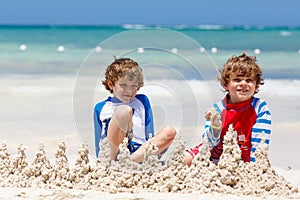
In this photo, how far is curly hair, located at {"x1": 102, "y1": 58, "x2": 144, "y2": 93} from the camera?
3.70 meters

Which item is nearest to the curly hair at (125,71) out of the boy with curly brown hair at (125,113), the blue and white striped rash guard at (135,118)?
the boy with curly brown hair at (125,113)

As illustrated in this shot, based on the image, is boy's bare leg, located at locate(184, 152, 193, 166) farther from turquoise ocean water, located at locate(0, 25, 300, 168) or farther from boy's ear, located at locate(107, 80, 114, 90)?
boy's ear, located at locate(107, 80, 114, 90)

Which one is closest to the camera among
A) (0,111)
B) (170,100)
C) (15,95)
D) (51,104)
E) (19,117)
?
(170,100)

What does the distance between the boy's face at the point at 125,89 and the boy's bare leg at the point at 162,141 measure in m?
0.33

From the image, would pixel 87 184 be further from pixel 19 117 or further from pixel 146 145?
pixel 19 117

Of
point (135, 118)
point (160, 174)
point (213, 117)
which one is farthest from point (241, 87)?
point (160, 174)

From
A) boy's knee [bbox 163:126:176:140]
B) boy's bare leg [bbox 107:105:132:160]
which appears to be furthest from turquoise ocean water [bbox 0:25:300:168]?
boy's bare leg [bbox 107:105:132:160]

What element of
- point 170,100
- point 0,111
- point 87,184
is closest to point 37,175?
point 87,184

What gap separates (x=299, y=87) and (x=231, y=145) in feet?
17.7

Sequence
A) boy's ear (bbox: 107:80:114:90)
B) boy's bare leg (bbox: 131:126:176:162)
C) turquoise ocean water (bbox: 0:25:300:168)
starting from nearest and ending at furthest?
boy's bare leg (bbox: 131:126:176:162) < turquoise ocean water (bbox: 0:25:300:168) < boy's ear (bbox: 107:80:114:90)

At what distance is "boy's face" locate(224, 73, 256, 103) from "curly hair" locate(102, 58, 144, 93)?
1.85 ft

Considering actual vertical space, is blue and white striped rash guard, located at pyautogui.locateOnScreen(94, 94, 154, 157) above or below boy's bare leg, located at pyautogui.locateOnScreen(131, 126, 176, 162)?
above

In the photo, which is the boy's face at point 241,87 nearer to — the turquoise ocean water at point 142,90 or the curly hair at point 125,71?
the turquoise ocean water at point 142,90

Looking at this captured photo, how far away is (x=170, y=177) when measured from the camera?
3.40 m
